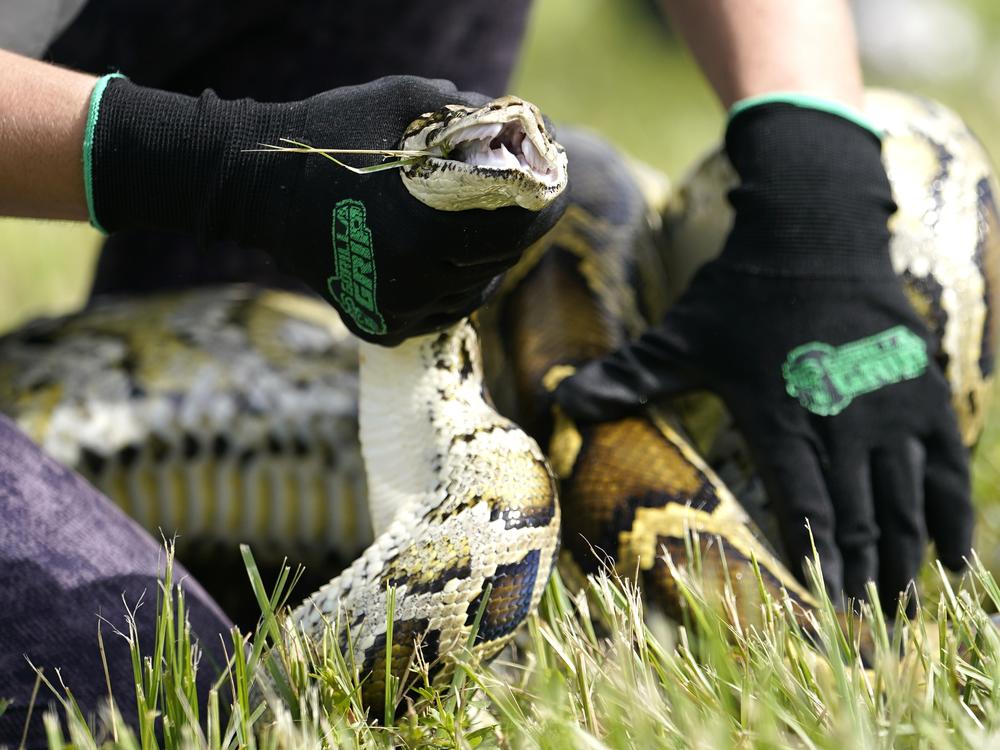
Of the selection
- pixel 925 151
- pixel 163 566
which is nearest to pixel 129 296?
pixel 163 566

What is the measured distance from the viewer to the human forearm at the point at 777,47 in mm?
2666

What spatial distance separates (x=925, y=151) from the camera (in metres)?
2.94

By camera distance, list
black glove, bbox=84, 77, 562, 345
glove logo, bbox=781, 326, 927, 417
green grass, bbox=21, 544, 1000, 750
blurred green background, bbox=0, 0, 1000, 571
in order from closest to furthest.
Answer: green grass, bbox=21, 544, 1000, 750
black glove, bbox=84, 77, 562, 345
glove logo, bbox=781, 326, 927, 417
blurred green background, bbox=0, 0, 1000, 571

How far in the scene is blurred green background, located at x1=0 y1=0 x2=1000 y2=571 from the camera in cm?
803

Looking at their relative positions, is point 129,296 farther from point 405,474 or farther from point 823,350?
point 823,350

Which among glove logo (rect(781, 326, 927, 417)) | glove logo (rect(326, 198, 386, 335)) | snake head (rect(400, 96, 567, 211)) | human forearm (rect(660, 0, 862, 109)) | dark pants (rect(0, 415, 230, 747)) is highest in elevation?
human forearm (rect(660, 0, 862, 109))

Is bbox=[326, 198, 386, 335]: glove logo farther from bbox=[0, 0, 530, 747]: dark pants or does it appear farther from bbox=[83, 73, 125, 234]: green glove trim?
bbox=[83, 73, 125, 234]: green glove trim

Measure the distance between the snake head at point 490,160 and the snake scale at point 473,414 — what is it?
61cm

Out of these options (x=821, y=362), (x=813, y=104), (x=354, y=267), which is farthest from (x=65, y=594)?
(x=813, y=104)

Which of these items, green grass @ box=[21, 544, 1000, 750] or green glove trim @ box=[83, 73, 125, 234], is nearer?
green grass @ box=[21, 544, 1000, 750]

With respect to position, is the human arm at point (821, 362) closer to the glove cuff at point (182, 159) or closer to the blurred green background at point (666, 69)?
the glove cuff at point (182, 159)

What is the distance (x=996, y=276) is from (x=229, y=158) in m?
1.97

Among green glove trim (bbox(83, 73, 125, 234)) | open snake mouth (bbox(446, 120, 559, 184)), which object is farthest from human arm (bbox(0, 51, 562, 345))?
open snake mouth (bbox(446, 120, 559, 184))

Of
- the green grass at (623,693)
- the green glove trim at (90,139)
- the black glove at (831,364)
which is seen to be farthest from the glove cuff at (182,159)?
the black glove at (831,364)
